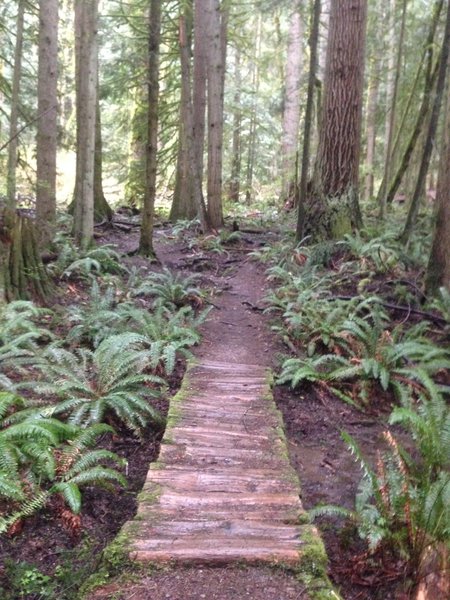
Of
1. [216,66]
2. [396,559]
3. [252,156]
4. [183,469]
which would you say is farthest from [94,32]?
[252,156]

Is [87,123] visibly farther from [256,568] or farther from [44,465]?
[256,568]

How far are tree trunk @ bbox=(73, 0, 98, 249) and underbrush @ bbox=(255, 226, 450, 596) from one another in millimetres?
4313

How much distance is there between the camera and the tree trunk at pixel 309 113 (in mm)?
10805

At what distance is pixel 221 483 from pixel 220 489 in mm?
95

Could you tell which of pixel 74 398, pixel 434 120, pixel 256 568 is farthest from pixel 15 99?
pixel 256 568

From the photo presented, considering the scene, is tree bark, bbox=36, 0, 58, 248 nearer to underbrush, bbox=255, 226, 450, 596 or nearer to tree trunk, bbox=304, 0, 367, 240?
underbrush, bbox=255, 226, 450, 596

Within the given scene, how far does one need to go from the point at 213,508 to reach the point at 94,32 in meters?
9.81

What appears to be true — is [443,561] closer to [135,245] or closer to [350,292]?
[350,292]

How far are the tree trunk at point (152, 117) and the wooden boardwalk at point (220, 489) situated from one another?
6.03 m

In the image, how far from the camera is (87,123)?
11031 mm

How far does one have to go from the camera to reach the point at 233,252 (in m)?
13.9

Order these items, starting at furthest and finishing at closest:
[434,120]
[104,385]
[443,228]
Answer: [434,120]
[443,228]
[104,385]

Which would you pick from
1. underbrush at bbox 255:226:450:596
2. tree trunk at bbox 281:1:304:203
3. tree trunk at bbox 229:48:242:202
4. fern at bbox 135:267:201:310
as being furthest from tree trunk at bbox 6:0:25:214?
tree trunk at bbox 229:48:242:202

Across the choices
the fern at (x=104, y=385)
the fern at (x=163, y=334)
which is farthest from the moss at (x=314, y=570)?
the fern at (x=163, y=334)
